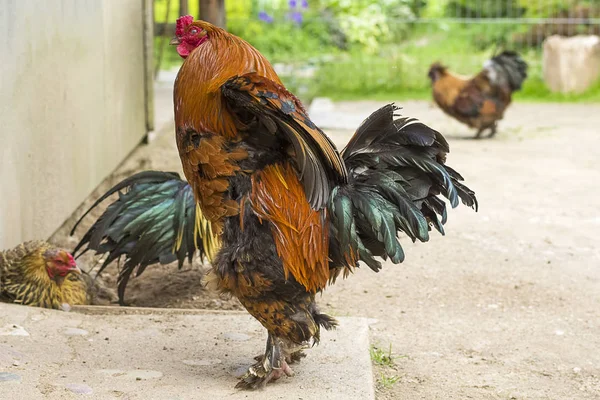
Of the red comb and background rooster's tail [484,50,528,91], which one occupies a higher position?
the red comb

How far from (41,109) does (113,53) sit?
2389mm

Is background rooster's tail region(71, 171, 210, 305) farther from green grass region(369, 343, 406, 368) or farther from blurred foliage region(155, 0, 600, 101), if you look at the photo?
blurred foliage region(155, 0, 600, 101)

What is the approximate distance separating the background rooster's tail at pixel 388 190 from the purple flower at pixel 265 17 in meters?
12.7

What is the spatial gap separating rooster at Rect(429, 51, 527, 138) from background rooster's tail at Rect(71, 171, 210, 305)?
635 centimetres

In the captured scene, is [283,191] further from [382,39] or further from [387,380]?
[382,39]

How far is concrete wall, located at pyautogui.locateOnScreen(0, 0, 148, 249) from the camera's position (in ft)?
17.0

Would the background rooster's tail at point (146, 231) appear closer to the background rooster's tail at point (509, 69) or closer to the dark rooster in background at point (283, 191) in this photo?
the dark rooster in background at point (283, 191)

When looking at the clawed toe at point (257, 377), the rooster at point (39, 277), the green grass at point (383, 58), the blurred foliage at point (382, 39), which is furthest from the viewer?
the blurred foliage at point (382, 39)

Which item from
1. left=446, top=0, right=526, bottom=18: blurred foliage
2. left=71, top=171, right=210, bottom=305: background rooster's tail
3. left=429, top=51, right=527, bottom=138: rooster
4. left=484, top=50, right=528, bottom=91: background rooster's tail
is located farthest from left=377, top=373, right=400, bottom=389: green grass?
left=446, top=0, right=526, bottom=18: blurred foliage

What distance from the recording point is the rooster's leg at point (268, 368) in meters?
3.91

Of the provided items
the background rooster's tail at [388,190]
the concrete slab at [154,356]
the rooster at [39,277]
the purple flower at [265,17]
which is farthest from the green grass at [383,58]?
the background rooster's tail at [388,190]

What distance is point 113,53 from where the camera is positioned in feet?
26.2

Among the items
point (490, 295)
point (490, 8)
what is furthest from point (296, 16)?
point (490, 295)

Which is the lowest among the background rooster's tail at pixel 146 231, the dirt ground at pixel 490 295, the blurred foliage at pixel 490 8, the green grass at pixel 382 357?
the dirt ground at pixel 490 295
